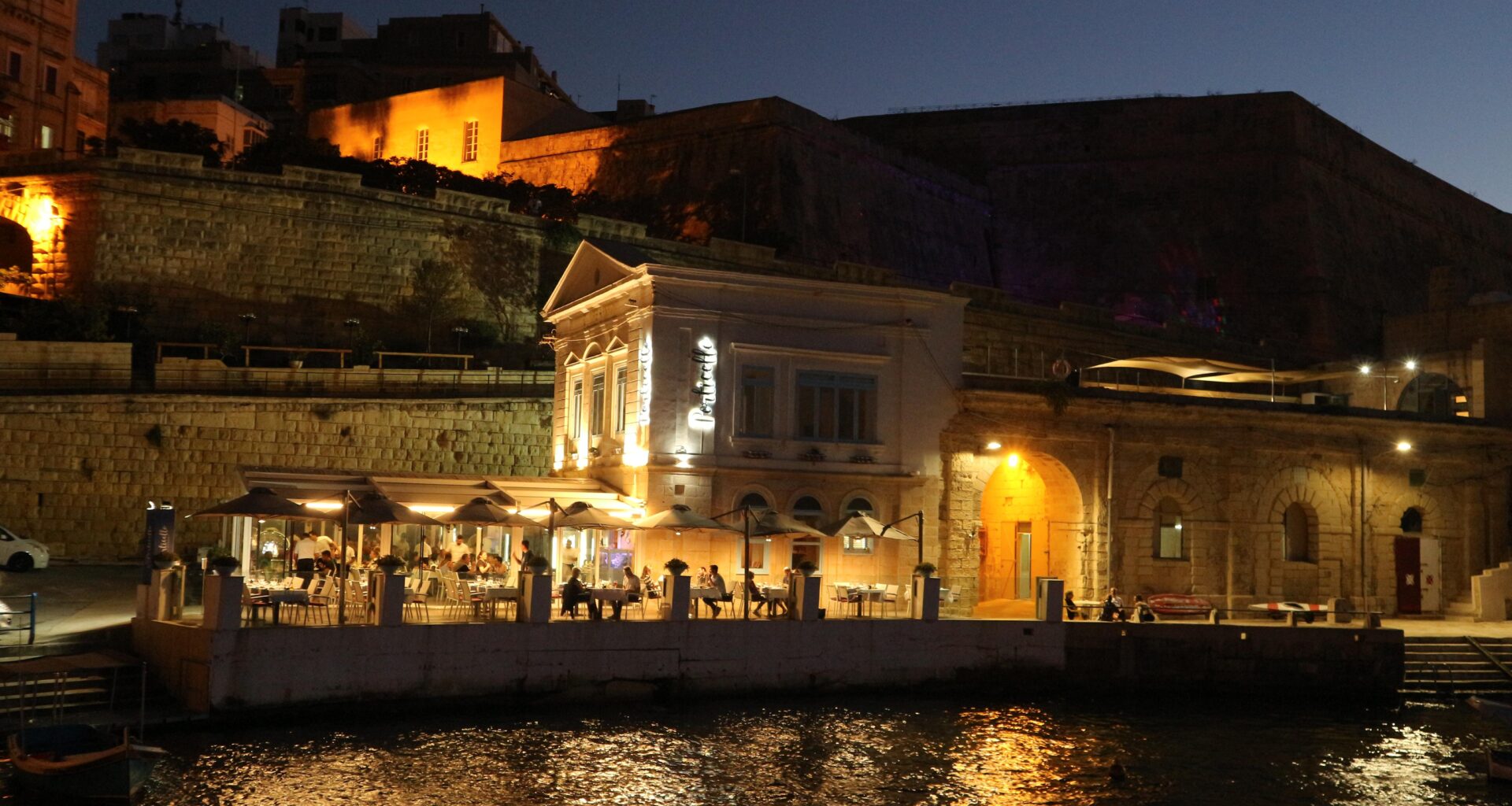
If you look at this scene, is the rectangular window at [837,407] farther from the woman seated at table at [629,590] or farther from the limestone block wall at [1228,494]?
the woman seated at table at [629,590]

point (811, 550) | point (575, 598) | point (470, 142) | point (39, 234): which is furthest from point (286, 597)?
point (470, 142)

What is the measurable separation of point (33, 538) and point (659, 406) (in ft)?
56.6

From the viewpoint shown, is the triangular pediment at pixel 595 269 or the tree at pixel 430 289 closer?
the triangular pediment at pixel 595 269

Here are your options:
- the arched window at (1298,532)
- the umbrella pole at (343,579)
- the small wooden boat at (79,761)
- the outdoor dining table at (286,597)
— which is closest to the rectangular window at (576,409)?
the umbrella pole at (343,579)

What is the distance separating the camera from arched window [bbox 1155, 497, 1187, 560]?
114 ft

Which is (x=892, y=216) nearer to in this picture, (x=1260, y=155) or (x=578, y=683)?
(x=1260, y=155)

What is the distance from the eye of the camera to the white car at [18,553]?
31.9 m

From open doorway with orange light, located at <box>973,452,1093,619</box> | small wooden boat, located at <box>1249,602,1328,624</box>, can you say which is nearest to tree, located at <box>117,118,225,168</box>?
open doorway with orange light, located at <box>973,452,1093,619</box>

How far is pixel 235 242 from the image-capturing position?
45844 mm

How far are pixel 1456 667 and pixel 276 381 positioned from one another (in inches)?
1142

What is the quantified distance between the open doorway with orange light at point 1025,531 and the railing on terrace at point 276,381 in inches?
529

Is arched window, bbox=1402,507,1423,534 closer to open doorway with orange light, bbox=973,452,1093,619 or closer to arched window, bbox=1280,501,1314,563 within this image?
arched window, bbox=1280,501,1314,563

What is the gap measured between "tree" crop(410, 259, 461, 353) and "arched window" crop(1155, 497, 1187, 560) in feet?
79.8

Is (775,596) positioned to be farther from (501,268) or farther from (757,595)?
(501,268)
